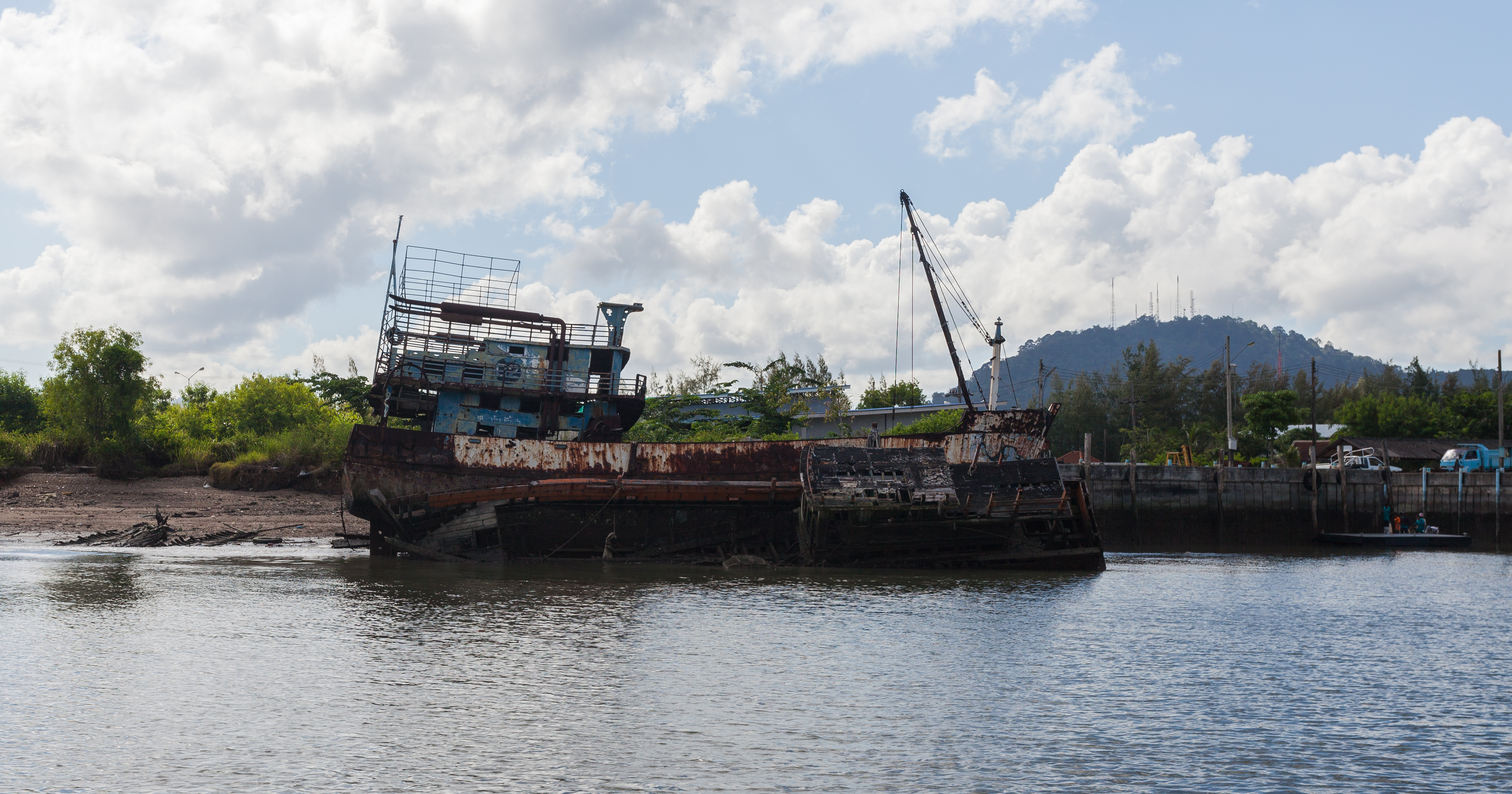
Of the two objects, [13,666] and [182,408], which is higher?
[182,408]

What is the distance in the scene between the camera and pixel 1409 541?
129 feet

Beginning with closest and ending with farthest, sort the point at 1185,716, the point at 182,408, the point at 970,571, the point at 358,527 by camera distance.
A: the point at 1185,716 → the point at 970,571 → the point at 358,527 → the point at 182,408

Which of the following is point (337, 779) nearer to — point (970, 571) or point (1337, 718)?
point (1337, 718)

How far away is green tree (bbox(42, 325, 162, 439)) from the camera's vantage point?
45.4 meters

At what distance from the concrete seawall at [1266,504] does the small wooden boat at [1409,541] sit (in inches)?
90.3

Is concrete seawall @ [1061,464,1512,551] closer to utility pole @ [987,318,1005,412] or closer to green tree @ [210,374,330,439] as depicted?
utility pole @ [987,318,1005,412]

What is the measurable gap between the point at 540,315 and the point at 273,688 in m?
20.8

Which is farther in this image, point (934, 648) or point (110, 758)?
point (934, 648)

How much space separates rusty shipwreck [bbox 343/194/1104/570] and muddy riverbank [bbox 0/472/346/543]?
805 cm

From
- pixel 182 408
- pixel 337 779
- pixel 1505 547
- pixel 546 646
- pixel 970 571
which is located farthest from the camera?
pixel 182 408

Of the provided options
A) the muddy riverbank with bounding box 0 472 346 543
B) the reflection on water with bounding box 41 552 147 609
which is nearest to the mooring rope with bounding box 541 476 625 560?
the reflection on water with bounding box 41 552 147 609

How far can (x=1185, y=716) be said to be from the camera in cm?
1138

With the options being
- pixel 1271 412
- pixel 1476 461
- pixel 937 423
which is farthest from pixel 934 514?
pixel 1271 412

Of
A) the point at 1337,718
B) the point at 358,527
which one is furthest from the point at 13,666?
the point at 358,527
